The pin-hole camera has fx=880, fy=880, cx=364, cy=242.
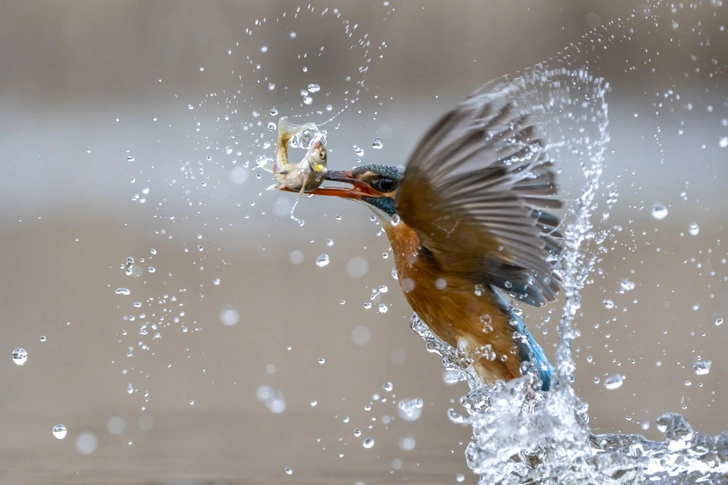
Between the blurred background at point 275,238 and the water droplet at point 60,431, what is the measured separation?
1.3 inches

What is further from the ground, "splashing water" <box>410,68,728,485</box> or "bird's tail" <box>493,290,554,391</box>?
"bird's tail" <box>493,290,554,391</box>

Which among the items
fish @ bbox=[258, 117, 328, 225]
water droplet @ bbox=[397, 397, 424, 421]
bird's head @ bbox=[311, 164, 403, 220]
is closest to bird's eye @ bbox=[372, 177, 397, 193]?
bird's head @ bbox=[311, 164, 403, 220]

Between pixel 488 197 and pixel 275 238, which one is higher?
pixel 275 238

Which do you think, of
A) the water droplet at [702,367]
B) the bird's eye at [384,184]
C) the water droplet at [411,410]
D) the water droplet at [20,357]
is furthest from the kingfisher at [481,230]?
the water droplet at [20,357]

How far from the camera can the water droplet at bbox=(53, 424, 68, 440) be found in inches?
73.8

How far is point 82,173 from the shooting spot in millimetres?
5160

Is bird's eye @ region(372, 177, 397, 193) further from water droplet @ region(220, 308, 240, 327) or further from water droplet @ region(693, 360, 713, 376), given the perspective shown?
water droplet @ region(220, 308, 240, 327)

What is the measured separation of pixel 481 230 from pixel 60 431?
106 centimetres

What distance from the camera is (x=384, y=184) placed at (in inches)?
57.9

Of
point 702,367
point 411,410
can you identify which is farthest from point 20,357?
point 702,367

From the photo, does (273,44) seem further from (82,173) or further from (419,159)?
(419,159)

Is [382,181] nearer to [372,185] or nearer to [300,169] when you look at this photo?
[372,185]

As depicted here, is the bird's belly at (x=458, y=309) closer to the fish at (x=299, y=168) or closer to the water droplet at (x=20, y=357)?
the fish at (x=299, y=168)

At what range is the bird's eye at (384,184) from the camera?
1469 millimetres
